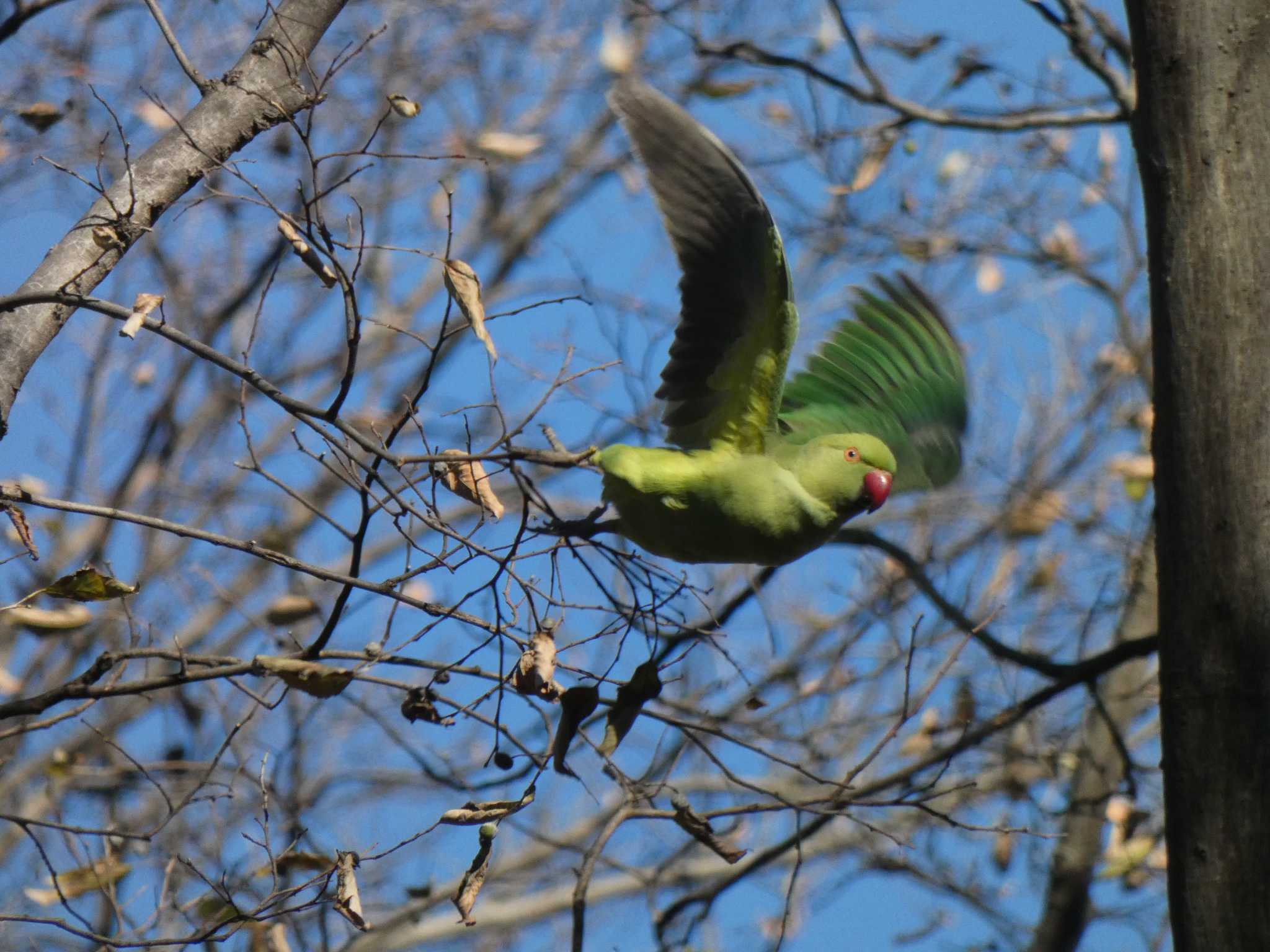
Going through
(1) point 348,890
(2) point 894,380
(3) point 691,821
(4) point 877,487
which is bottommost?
(1) point 348,890

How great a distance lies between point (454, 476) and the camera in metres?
2.22

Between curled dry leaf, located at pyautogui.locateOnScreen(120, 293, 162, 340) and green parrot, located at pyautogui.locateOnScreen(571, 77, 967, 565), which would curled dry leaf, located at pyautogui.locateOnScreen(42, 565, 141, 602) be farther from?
green parrot, located at pyautogui.locateOnScreen(571, 77, 967, 565)

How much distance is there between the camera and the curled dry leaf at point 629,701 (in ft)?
7.94

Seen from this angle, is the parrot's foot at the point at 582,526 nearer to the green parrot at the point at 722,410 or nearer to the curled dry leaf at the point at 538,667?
the green parrot at the point at 722,410

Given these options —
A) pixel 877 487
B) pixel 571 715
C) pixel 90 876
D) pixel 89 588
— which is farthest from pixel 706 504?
pixel 90 876

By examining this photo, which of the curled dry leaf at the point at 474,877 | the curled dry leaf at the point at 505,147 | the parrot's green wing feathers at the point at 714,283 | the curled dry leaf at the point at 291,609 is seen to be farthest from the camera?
the curled dry leaf at the point at 505,147

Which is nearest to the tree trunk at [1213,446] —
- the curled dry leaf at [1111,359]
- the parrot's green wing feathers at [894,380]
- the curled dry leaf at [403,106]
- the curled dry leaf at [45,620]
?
the curled dry leaf at [403,106]

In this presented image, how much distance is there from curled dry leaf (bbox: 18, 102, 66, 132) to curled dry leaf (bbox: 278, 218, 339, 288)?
1092 millimetres

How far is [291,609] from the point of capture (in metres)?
3.31

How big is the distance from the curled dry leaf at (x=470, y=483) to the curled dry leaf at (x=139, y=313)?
0.54 m

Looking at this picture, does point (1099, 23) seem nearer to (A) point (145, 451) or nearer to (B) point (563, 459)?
(B) point (563, 459)

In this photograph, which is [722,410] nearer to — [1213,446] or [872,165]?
[1213,446]

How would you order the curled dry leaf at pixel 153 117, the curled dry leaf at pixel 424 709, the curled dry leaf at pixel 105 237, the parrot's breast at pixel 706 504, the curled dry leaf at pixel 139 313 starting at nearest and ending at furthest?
the curled dry leaf at pixel 139 313 < the curled dry leaf at pixel 105 237 < the curled dry leaf at pixel 424 709 < the parrot's breast at pixel 706 504 < the curled dry leaf at pixel 153 117

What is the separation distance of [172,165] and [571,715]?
3.82ft
